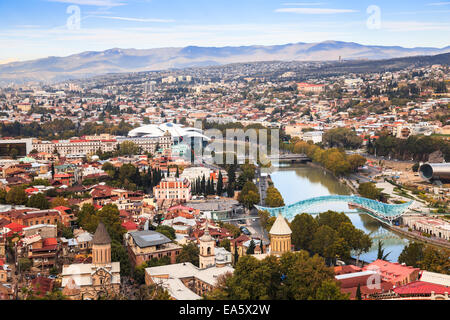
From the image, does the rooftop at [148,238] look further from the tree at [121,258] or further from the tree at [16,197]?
the tree at [16,197]

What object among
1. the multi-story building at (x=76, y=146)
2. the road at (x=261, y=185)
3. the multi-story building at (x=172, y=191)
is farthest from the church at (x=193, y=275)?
the multi-story building at (x=76, y=146)

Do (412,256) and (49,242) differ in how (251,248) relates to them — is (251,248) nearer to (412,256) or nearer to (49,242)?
(412,256)

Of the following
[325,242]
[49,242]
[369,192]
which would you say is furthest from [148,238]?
[369,192]

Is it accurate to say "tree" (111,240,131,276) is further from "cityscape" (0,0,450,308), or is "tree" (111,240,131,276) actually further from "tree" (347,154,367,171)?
"tree" (347,154,367,171)

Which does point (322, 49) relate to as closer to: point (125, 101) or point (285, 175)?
point (125, 101)

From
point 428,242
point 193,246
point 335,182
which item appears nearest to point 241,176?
point 335,182

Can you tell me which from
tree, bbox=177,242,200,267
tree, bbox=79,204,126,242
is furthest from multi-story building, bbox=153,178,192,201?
tree, bbox=177,242,200,267

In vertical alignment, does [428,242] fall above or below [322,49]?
below
